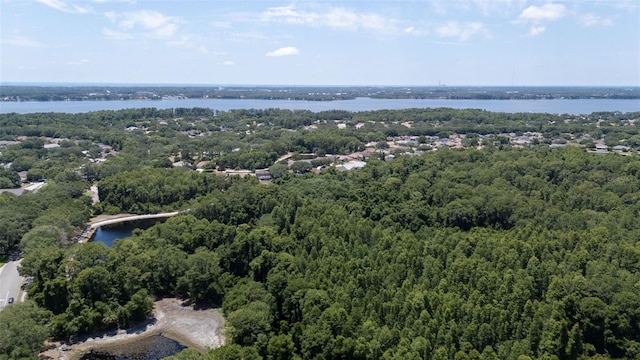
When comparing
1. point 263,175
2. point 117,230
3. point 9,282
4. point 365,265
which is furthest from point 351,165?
point 9,282

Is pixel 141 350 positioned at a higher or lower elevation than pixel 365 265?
lower

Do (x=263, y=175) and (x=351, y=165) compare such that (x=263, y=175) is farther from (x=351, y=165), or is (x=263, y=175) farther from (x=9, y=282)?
(x=9, y=282)

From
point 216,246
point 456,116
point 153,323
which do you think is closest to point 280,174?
point 216,246

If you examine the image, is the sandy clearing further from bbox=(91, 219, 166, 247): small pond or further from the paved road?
bbox=(91, 219, 166, 247): small pond

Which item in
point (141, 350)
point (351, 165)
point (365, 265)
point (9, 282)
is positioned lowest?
point (141, 350)

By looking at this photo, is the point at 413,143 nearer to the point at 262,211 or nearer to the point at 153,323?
the point at 262,211

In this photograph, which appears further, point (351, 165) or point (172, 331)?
point (351, 165)
